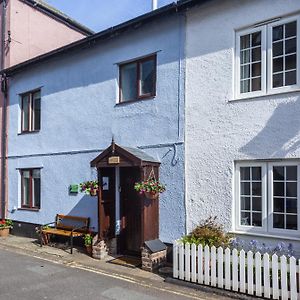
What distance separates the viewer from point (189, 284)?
24.7 ft

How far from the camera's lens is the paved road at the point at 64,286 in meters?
7.00

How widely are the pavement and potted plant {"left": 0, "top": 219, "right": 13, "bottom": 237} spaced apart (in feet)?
7.49

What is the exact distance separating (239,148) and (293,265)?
2.69m

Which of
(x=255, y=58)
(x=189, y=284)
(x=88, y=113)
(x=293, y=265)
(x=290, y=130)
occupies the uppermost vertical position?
(x=255, y=58)

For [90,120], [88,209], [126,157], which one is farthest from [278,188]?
[90,120]

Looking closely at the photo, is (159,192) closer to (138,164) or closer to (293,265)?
(138,164)

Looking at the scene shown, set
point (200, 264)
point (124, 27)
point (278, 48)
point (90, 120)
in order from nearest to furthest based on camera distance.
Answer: point (200, 264) < point (278, 48) < point (124, 27) < point (90, 120)

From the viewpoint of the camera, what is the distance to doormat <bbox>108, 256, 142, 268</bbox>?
922 cm

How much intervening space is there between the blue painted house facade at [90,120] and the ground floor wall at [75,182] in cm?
2

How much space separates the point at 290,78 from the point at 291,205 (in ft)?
8.32

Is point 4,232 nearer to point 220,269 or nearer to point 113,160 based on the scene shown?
point 113,160

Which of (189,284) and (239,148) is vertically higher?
(239,148)

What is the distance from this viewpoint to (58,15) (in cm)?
1650

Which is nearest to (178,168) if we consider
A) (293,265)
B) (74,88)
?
(293,265)
